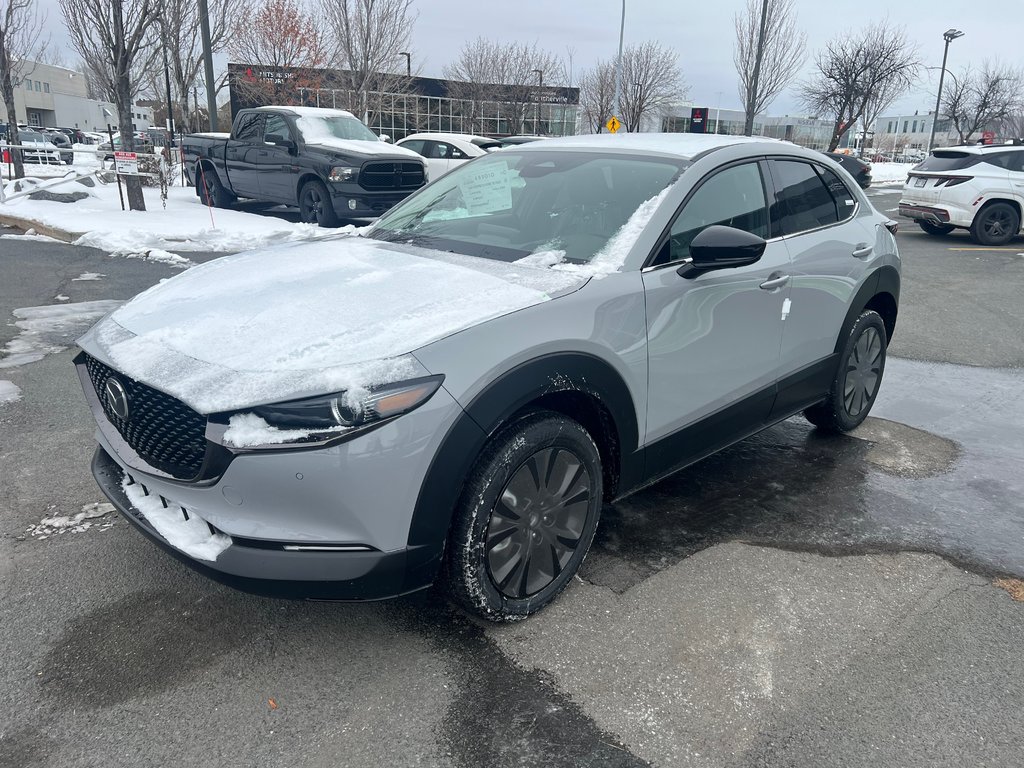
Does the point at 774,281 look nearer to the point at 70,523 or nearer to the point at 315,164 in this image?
the point at 70,523

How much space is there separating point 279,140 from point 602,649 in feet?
34.9

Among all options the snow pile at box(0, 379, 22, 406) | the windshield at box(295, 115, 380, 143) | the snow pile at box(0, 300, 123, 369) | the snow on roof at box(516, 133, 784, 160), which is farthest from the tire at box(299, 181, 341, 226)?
the snow on roof at box(516, 133, 784, 160)

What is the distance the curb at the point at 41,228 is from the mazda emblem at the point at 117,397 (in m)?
9.44

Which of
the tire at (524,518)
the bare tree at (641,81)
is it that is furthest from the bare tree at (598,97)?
the tire at (524,518)

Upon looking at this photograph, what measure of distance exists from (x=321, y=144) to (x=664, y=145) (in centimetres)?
936

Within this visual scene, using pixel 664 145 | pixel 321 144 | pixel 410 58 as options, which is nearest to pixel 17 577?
pixel 664 145

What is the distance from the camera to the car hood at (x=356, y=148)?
11430 mm

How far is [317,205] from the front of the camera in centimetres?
1195

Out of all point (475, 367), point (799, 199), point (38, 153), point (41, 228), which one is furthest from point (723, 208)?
point (38, 153)

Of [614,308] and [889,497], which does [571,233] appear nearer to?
[614,308]

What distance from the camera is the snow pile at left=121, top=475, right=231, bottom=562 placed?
2.25 m

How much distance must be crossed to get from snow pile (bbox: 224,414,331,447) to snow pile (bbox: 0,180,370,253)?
702 cm

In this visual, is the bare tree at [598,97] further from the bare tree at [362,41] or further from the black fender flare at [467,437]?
the black fender flare at [467,437]

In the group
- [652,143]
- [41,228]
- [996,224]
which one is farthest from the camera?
[996,224]
